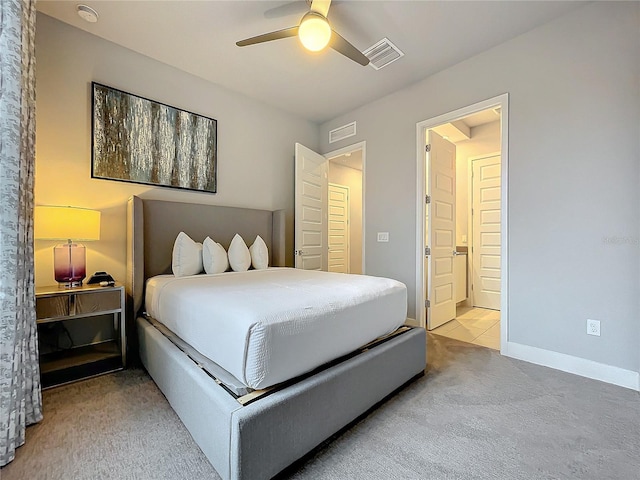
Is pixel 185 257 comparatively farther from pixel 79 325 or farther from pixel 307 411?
pixel 307 411

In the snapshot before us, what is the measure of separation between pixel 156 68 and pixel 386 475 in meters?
3.90

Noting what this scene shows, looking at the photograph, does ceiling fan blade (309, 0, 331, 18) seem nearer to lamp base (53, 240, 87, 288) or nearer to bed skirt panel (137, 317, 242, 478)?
bed skirt panel (137, 317, 242, 478)

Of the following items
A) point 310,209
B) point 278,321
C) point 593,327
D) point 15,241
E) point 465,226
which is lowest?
point 593,327

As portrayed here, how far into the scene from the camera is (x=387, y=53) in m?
2.80

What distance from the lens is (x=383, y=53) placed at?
281cm

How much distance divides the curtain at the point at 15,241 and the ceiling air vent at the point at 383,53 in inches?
99.9

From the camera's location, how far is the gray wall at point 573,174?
207 centimetres

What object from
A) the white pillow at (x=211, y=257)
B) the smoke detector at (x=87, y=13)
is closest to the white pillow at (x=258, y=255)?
the white pillow at (x=211, y=257)

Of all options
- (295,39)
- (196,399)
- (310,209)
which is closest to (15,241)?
(196,399)

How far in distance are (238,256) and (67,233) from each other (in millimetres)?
1437

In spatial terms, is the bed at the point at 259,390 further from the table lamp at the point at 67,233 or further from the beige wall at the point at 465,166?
the beige wall at the point at 465,166

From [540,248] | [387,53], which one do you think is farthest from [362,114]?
[540,248]

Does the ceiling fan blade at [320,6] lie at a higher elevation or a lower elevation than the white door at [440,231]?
higher

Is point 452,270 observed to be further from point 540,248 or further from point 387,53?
point 387,53
